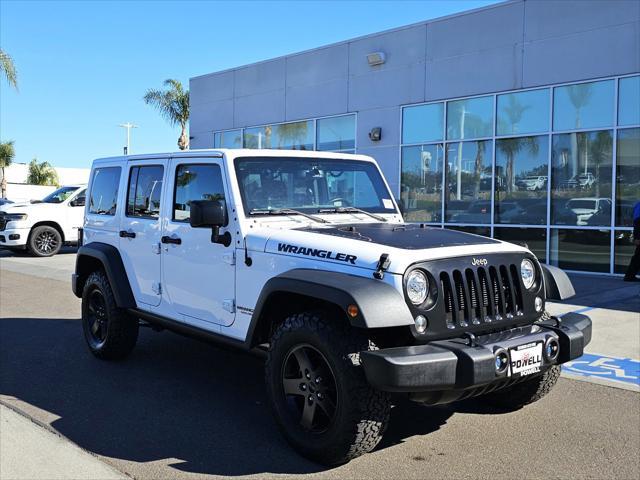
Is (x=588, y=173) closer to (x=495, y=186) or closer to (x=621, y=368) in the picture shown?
(x=495, y=186)

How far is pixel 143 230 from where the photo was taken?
17.7 feet

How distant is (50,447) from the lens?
393cm

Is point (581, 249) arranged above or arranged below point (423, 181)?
below

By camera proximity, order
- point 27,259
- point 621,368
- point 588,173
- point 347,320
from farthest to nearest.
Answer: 1. point 27,259
2. point 588,173
3. point 621,368
4. point 347,320

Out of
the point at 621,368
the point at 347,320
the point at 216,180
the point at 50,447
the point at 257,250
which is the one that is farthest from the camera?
the point at 621,368

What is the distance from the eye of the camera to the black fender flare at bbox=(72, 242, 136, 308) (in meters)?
5.53

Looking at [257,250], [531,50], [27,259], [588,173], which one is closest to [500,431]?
[257,250]

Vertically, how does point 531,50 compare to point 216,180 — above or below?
above

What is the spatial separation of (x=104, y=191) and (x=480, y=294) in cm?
401

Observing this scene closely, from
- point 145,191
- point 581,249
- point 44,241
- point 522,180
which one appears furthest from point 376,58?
point 145,191

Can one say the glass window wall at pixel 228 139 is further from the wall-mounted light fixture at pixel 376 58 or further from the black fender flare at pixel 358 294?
the black fender flare at pixel 358 294

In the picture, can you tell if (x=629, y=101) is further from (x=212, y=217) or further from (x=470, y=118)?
(x=212, y=217)

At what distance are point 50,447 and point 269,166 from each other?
2.40m

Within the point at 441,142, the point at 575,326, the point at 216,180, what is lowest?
the point at 575,326
